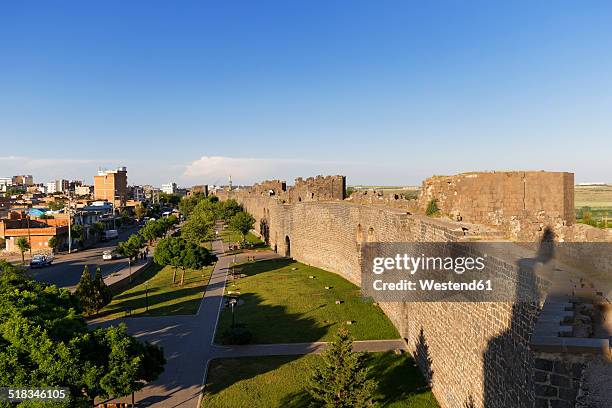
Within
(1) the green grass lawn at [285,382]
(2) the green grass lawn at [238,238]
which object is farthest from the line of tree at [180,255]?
(2) the green grass lawn at [238,238]

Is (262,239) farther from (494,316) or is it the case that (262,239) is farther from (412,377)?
(494,316)

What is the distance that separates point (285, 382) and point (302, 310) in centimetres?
687

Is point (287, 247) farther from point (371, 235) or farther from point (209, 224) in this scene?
point (371, 235)

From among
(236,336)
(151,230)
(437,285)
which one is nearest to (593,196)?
(437,285)

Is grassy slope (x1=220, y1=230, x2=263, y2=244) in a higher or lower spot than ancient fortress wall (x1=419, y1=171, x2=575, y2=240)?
lower

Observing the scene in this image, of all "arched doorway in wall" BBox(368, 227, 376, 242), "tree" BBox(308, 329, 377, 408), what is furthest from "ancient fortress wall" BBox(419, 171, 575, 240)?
"arched doorway in wall" BBox(368, 227, 376, 242)

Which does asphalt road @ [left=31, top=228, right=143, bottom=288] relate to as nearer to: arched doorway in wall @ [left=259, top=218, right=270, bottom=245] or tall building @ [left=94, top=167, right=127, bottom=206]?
arched doorway in wall @ [left=259, top=218, right=270, bottom=245]

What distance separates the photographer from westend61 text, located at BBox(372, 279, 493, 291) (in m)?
7.97

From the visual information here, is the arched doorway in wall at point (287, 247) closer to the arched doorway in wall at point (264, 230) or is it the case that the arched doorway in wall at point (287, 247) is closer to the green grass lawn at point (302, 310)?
the green grass lawn at point (302, 310)

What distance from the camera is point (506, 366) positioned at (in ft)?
21.8

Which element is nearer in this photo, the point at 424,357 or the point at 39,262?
the point at 424,357

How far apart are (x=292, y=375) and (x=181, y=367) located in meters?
3.63

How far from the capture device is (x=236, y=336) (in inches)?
592

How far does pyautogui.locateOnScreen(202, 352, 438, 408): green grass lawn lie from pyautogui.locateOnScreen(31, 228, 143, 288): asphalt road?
694 inches
